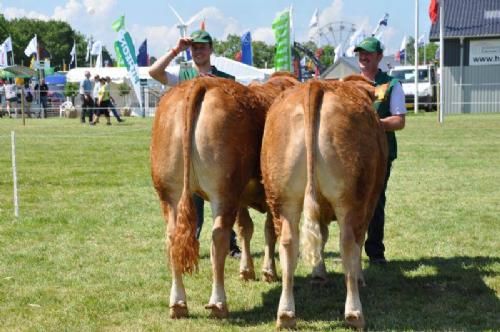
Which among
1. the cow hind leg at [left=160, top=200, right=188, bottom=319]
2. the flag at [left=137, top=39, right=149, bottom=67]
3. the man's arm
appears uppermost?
the flag at [left=137, top=39, right=149, bottom=67]

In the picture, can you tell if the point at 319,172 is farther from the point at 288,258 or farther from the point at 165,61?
the point at 165,61

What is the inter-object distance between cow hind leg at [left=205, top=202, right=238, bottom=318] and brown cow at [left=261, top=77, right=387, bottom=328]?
15.2 inches

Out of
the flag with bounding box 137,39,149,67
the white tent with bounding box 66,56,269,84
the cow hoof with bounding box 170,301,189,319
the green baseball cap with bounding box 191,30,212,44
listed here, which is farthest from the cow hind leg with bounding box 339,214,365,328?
the flag with bounding box 137,39,149,67

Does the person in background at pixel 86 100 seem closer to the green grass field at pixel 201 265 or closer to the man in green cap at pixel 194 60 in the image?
the green grass field at pixel 201 265

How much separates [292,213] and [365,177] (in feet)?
1.91

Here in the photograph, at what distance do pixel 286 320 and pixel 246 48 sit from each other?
140 ft

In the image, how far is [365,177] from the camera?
5.27 meters

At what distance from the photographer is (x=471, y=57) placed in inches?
1635

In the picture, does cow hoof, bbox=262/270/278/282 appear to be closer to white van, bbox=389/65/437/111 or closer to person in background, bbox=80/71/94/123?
person in background, bbox=80/71/94/123

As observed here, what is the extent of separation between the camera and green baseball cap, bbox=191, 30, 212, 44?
6829mm

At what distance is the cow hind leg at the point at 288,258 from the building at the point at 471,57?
119 ft

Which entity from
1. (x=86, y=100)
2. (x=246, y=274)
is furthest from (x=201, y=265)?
(x=86, y=100)

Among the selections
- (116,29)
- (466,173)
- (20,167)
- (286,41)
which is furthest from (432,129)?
(116,29)

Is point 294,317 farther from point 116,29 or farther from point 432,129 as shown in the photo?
point 116,29
